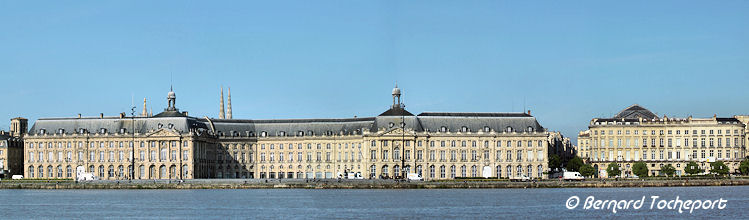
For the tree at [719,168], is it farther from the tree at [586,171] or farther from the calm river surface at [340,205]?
the calm river surface at [340,205]

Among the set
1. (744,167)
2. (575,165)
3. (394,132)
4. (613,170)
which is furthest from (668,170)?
(394,132)

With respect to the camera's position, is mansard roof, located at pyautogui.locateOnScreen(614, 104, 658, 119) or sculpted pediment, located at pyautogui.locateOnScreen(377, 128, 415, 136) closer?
sculpted pediment, located at pyautogui.locateOnScreen(377, 128, 415, 136)

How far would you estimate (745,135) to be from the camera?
18238 centimetres

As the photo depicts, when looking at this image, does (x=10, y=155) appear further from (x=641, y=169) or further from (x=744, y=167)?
(x=744, y=167)

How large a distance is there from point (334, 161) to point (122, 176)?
89.2 feet

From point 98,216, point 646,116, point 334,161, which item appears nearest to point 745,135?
point 646,116

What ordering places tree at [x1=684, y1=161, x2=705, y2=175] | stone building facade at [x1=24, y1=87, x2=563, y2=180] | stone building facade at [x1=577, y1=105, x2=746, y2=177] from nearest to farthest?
1. tree at [x1=684, y1=161, x2=705, y2=175]
2. stone building facade at [x1=24, y1=87, x2=563, y2=180]
3. stone building facade at [x1=577, y1=105, x2=746, y2=177]

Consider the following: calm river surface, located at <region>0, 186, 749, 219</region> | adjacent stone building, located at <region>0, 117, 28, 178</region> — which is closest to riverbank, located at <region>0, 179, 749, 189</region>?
calm river surface, located at <region>0, 186, 749, 219</region>

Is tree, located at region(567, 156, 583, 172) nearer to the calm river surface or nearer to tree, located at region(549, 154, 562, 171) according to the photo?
tree, located at region(549, 154, 562, 171)

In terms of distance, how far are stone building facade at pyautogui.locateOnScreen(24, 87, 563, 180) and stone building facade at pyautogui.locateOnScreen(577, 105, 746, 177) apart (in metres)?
12.6

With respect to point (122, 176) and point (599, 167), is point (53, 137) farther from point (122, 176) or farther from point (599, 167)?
point (599, 167)

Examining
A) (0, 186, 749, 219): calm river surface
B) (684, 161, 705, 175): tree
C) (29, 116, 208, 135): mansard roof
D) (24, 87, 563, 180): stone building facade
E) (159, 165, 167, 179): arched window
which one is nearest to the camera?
(0, 186, 749, 219): calm river surface

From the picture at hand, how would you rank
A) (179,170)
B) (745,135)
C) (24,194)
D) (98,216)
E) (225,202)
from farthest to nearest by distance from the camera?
(745,135)
(179,170)
(24,194)
(225,202)
(98,216)

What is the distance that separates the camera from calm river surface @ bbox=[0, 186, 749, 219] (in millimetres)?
87250
